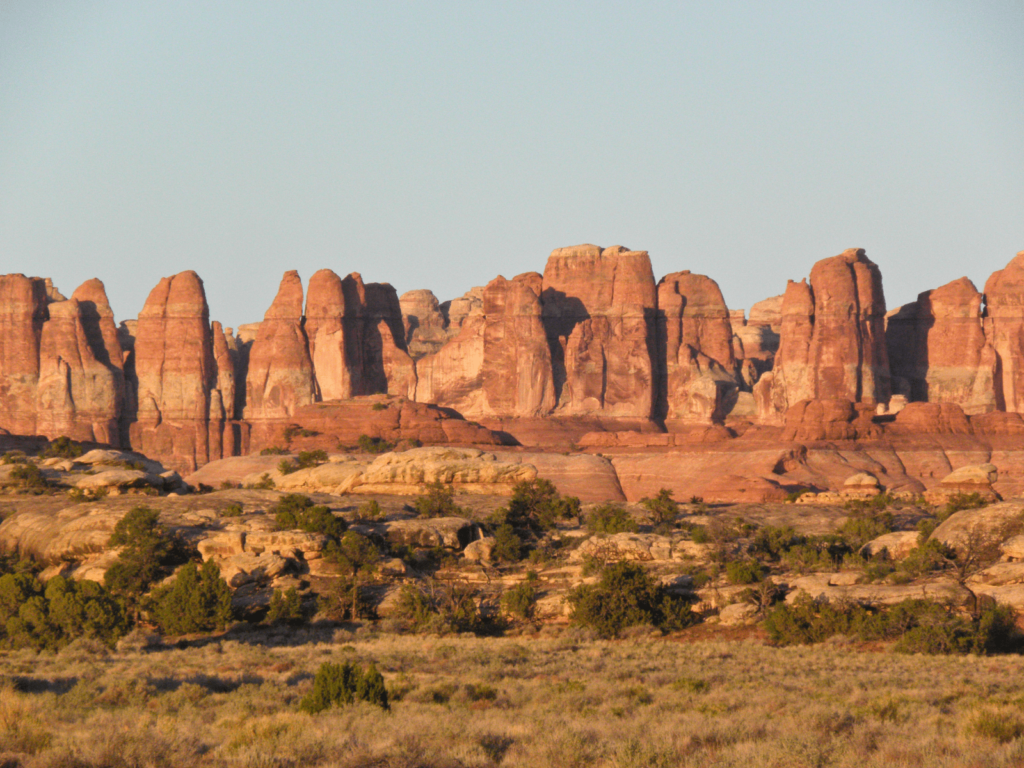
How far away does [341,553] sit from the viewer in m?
43.5

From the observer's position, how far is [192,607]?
37156mm

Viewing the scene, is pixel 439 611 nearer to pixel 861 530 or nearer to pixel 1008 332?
pixel 861 530

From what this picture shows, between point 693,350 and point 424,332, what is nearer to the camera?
point 693,350

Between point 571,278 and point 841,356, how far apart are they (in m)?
32.6

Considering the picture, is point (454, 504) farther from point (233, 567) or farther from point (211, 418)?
point (211, 418)

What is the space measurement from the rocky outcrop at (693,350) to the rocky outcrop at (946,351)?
1875 cm

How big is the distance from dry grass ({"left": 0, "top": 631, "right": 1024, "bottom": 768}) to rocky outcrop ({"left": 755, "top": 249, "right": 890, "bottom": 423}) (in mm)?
96608

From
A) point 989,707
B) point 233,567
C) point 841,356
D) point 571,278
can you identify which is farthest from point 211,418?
point 989,707

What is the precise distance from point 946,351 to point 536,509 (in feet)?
294

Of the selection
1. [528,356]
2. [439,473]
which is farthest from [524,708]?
[528,356]

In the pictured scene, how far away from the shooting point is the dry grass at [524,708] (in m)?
17.4

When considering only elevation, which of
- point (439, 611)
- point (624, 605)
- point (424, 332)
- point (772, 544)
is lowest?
point (439, 611)

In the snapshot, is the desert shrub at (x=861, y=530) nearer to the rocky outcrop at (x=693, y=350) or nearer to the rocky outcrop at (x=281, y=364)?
the rocky outcrop at (x=693, y=350)

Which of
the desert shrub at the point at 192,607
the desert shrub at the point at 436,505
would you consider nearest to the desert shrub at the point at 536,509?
the desert shrub at the point at 436,505
